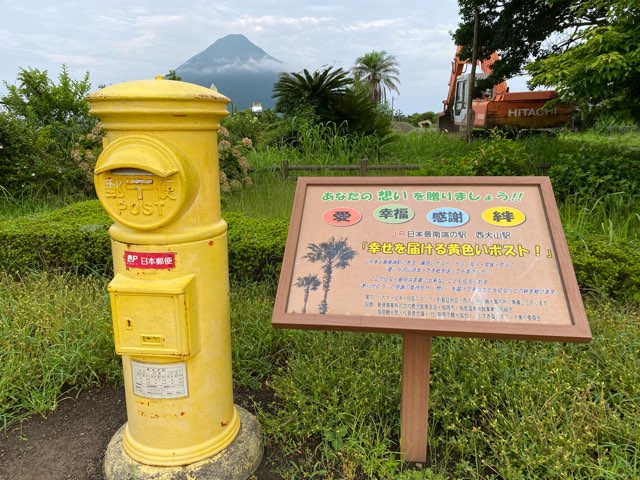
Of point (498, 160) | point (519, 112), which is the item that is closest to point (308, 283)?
point (498, 160)

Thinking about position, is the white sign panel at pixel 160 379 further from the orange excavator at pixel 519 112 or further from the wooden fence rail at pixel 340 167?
the orange excavator at pixel 519 112

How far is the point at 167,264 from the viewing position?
204 centimetres

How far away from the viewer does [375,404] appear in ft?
8.57

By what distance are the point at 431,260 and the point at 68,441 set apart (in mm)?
2170

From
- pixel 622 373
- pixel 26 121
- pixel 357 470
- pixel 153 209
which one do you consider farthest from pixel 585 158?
pixel 26 121

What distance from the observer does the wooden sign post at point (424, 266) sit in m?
1.92

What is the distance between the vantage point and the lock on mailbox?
2012 mm

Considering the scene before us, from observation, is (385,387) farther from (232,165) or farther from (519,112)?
(519,112)

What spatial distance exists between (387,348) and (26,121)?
6.76 metres

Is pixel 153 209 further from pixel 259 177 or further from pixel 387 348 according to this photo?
pixel 259 177

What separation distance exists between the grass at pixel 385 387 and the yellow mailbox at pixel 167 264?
557mm

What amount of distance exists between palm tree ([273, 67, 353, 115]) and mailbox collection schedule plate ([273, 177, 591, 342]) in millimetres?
7295

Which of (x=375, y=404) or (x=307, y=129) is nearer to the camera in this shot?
(x=375, y=404)

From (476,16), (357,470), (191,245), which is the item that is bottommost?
(357,470)
